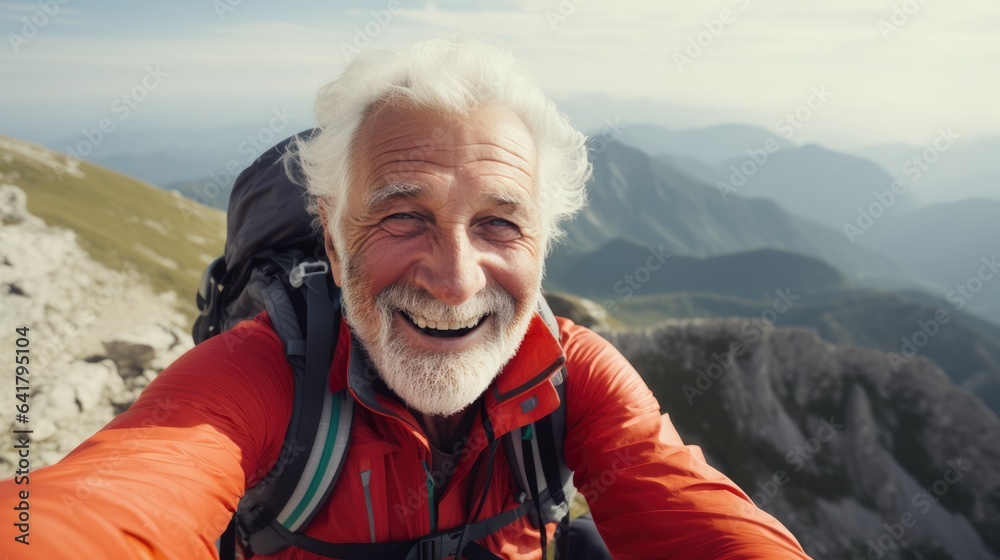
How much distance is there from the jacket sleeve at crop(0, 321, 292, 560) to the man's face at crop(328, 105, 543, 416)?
87 centimetres

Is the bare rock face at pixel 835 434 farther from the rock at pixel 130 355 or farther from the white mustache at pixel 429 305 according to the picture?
the white mustache at pixel 429 305

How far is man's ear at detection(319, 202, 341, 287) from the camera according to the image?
489cm

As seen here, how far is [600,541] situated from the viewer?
5.03m

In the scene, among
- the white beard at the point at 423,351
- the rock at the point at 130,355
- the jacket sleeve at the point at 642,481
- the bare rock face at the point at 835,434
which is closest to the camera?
the jacket sleeve at the point at 642,481

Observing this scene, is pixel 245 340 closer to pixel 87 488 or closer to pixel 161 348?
pixel 87 488

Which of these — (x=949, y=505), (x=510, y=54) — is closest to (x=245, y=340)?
(x=510, y=54)

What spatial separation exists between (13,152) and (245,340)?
3727 inches

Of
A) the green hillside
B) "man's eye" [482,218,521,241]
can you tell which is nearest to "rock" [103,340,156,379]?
the green hillside

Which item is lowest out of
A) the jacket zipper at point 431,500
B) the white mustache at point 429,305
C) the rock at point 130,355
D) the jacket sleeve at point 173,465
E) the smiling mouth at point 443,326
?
the rock at point 130,355

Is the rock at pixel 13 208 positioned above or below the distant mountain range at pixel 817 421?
above

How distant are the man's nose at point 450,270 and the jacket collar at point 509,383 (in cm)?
85

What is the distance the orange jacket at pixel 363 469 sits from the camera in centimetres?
289

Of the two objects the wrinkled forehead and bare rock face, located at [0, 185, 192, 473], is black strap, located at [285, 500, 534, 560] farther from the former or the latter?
bare rock face, located at [0, 185, 192, 473]

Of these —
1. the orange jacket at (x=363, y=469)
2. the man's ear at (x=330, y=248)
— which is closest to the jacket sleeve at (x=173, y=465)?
the orange jacket at (x=363, y=469)
